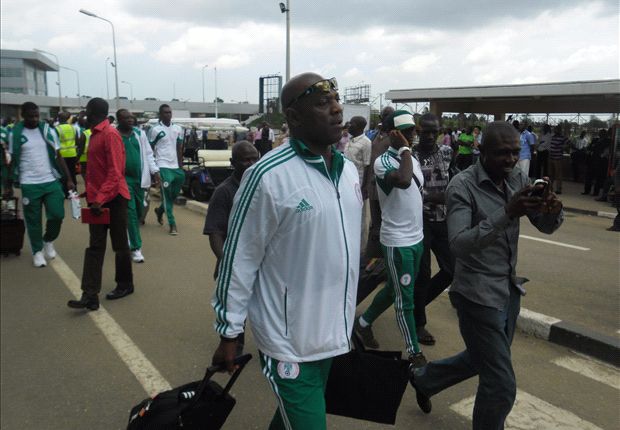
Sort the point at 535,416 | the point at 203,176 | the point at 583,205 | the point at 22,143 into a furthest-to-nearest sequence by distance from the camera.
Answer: the point at 583,205 < the point at 203,176 < the point at 22,143 < the point at 535,416

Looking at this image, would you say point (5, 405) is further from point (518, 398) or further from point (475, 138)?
point (475, 138)

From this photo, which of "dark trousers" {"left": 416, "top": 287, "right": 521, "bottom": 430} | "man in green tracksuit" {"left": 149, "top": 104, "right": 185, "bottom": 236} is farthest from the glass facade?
"dark trousers" {"left": 416, "top": 287, "right": 521, "bottom": 430}

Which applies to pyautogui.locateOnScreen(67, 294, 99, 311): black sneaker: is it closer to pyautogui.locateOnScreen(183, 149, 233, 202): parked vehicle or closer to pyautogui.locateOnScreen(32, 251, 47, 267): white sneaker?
pyautogui.locateOnScreen(32, 251, 47, 267): white sneaker

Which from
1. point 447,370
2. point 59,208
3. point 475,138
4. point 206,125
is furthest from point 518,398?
point 206,125

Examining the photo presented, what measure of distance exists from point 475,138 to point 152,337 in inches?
556

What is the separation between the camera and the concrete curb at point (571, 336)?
4.15 m

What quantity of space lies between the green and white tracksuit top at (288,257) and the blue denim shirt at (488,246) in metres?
0.74

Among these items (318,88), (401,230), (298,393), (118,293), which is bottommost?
(118,293)

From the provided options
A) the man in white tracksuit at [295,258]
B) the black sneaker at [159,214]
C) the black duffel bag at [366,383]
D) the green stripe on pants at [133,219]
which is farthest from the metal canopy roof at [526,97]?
the man in white tracksuit at [295,258]

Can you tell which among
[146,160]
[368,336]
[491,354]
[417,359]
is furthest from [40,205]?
[491,354]

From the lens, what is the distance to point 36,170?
6.61 metres

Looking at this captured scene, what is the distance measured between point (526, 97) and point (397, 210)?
15.5 metres

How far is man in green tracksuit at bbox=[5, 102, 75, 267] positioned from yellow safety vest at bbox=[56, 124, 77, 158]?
6153 millimetres

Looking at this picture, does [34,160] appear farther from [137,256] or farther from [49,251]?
[137,256]
